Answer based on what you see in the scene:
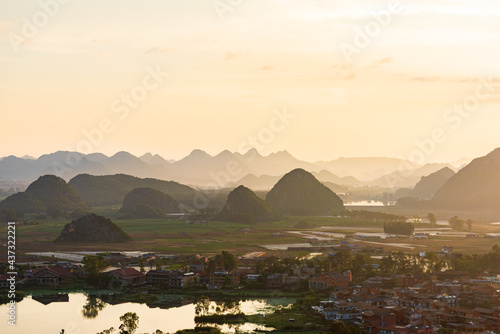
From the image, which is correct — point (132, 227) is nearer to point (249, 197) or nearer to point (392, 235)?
point (249, 197)

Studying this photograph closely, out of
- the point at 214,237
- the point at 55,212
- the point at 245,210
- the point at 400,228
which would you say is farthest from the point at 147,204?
the point at 400,228

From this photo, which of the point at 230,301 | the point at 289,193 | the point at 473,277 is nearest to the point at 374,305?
Answer: the point at 230,301

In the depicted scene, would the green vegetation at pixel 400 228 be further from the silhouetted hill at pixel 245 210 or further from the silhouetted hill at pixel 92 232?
the silhouetted hill at pixel 92 232

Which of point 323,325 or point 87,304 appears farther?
point 87,304

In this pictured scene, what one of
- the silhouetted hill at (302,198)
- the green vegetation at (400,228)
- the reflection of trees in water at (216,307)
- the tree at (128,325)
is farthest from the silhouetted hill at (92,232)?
the silhouetted hill at (302,198)

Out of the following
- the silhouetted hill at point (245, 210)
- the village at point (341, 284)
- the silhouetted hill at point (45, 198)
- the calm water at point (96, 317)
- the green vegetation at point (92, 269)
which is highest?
the silhouetted hill at point (45, 198)
